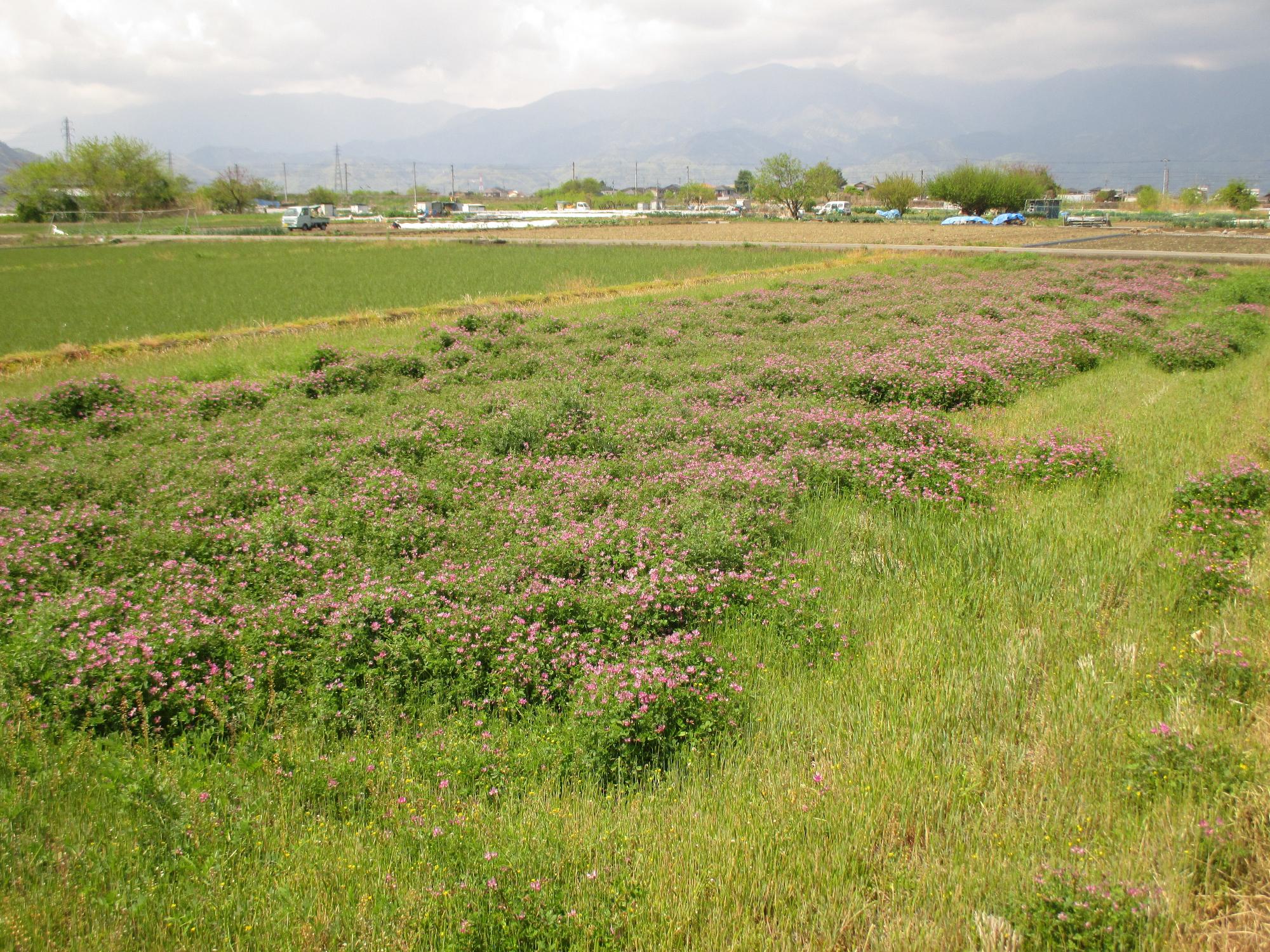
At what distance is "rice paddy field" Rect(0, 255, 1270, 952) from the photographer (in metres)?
3.41

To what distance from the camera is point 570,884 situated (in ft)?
11.5

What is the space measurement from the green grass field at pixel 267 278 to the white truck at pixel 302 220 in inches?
1121

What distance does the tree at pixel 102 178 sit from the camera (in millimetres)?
90938

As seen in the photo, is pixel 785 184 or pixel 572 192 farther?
pixel 572 192

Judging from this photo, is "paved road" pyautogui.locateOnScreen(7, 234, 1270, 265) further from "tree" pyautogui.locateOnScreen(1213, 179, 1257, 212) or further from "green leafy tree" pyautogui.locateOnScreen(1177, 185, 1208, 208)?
"green leafy tree" pyautogui.locateOnScreen(1177, 185, 1208, 208)

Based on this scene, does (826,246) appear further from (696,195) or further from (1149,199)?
(696,195)

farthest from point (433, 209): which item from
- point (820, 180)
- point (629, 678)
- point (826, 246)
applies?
point (629, 678)

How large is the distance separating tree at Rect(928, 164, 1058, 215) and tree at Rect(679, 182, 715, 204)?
8240 cm

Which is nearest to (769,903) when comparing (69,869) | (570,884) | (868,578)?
A: (570,884)

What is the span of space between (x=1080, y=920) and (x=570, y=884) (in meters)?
2.21

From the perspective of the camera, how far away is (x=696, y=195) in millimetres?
184000

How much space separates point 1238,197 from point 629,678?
432 ft

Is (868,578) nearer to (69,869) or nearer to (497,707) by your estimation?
(497,707)

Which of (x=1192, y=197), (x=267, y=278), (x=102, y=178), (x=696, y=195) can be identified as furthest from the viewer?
(x=696, y=195)
